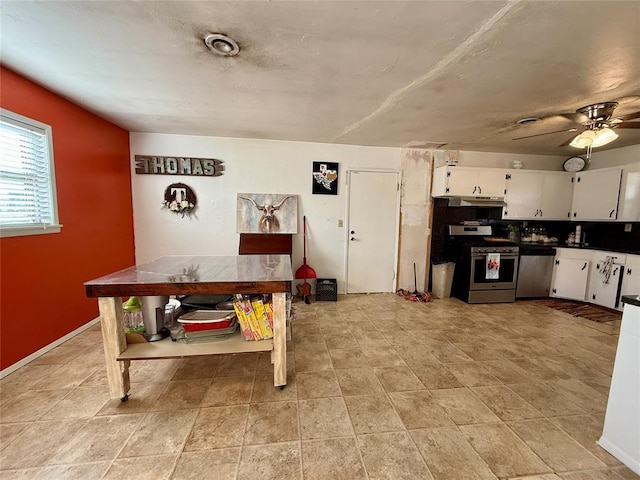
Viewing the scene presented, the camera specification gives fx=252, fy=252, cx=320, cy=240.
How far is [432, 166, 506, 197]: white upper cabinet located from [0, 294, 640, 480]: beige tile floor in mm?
2241

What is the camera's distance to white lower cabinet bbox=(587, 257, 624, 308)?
3531 millimetres

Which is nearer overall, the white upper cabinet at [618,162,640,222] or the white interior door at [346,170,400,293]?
the white upper cabinet at [618,162,640,222]

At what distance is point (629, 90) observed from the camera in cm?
219

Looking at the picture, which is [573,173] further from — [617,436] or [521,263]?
[617,436]

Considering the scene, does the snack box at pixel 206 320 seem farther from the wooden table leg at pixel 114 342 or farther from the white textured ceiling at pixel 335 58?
the white textured ceiling at pixel 335 58

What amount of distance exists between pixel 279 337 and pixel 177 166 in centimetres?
317

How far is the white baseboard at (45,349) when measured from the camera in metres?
2.07

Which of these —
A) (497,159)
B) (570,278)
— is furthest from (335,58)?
(570,278)

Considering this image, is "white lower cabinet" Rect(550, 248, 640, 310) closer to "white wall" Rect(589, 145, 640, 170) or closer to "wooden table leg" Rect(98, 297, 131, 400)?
"white wall" Rect(589, 145, 640, 170)

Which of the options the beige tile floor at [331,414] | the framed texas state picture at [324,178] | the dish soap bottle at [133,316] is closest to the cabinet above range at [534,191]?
the framed texas state picture at [324,178]

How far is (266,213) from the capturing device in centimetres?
399

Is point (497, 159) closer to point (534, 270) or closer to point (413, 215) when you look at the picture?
point (413, 215)

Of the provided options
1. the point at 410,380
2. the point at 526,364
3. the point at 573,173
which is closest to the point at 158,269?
the point at 410,380

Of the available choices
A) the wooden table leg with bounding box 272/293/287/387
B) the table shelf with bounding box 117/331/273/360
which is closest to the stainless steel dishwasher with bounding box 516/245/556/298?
the wooden table leg with bounding box 272/293/287/387
